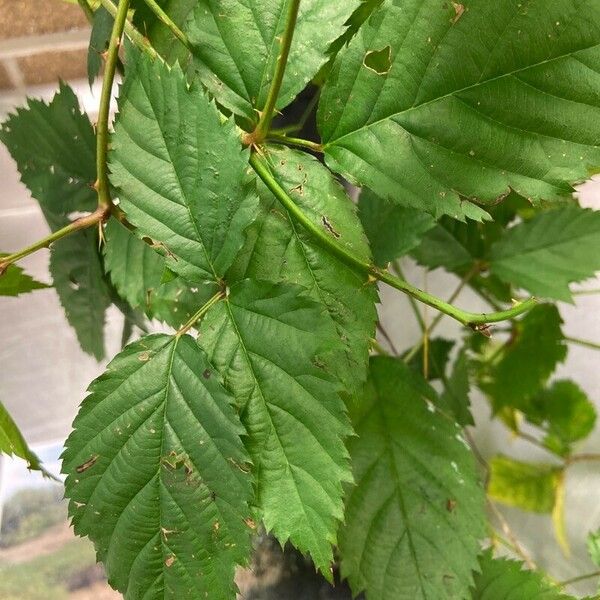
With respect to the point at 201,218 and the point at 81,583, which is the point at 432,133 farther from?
the point at 81,583

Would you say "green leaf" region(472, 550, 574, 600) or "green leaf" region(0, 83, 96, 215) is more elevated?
"green leaf" region(0, 83, 96, 215)

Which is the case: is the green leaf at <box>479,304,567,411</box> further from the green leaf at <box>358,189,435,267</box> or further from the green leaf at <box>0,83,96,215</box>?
the green leaf at <box>0,83,96,215</box>

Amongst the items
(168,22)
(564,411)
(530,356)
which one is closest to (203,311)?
(168,22)

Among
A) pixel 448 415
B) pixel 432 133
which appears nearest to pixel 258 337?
pixel 432 133

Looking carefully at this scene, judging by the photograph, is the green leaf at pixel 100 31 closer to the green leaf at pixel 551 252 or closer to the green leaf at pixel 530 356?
the green leaf at pixel 551 252

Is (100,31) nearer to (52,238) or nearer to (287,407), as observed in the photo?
(52,238)

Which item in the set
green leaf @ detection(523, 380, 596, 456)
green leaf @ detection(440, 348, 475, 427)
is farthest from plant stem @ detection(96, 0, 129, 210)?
green leaf @ detection(523, 380, 596, 456)

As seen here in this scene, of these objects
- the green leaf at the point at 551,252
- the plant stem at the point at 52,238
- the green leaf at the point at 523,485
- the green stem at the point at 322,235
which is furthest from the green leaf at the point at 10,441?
the green leaf at the point at 523,485
